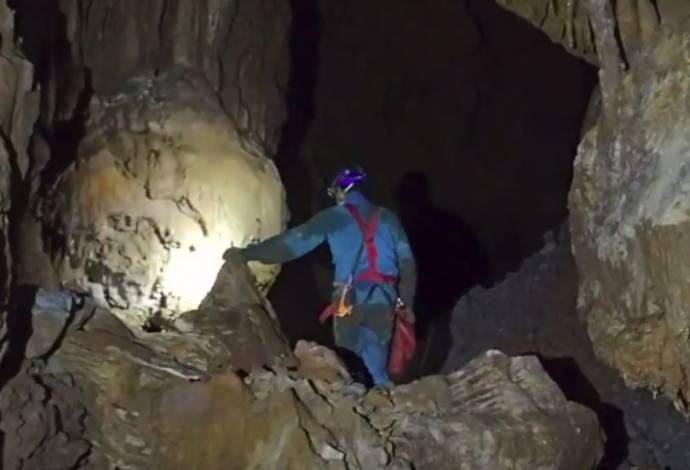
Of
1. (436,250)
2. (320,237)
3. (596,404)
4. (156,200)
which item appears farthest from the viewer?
(436,250)

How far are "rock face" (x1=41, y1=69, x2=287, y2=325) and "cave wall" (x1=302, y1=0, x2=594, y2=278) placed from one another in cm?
291

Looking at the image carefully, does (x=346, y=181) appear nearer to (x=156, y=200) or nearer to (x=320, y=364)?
(x=320, y=364)

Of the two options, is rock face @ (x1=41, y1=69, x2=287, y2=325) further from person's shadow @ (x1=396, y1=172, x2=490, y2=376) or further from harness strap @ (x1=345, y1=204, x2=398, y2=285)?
person's shadow @ (x1=396, y1=172, x2=490, y2=376)

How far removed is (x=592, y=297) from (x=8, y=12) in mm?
2518

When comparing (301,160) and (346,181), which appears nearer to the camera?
(346,181)

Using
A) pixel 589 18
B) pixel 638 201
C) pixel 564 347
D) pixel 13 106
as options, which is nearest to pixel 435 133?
pixel 564 347

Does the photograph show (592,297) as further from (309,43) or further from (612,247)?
(309,43)

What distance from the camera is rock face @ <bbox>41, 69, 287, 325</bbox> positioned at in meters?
5.30

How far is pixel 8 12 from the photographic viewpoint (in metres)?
A: 3.47

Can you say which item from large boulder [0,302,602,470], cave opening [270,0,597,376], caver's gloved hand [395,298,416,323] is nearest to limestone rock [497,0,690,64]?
caver's gloved hand [395,298,416,323]

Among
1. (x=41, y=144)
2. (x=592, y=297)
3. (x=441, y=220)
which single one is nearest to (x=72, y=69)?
(x=41, y=144)

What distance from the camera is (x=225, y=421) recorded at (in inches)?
141

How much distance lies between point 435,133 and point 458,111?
30 cm

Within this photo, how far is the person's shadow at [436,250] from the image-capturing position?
949 centimetres
